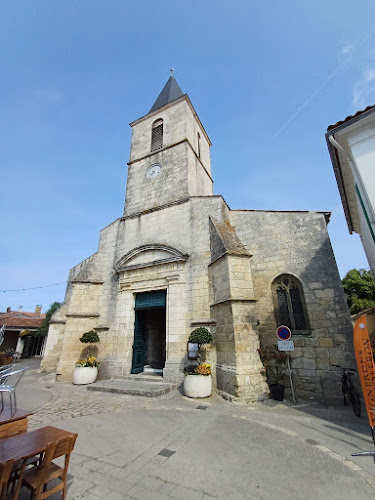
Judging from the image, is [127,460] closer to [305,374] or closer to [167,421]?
[167,421]

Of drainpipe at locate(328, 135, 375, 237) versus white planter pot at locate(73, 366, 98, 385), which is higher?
drainpipe at locate(328, 135, 375, 237)

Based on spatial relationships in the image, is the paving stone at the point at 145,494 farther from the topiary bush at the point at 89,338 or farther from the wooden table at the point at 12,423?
the topiary bush at the point at 89,338

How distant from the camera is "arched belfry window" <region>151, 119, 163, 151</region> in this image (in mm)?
12531

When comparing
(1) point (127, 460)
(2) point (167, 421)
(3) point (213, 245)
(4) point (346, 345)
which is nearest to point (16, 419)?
(1) point (127, 460)

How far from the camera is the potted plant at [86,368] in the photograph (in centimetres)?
773

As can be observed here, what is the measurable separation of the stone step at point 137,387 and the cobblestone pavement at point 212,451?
787 millimetres

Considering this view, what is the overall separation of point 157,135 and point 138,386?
12359mm

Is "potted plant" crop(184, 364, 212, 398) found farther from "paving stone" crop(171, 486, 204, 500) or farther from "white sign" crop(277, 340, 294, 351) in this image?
"paving stone" crop(171, 486, 204, 500)

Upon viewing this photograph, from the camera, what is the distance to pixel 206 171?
1321 centimetres

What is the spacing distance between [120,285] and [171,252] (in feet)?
8.67

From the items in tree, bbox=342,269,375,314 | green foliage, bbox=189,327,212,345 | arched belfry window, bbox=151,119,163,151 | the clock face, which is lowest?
green foliage, bbox=189,327,212,345

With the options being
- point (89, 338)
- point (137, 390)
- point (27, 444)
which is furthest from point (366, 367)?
point (89, 338)

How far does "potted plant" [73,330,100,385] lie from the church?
504 mm

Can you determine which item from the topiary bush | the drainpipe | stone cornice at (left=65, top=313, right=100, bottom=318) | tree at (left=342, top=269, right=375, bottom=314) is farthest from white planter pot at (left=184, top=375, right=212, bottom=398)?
tree at (left=342, top=269, right=375, bottom=314)
